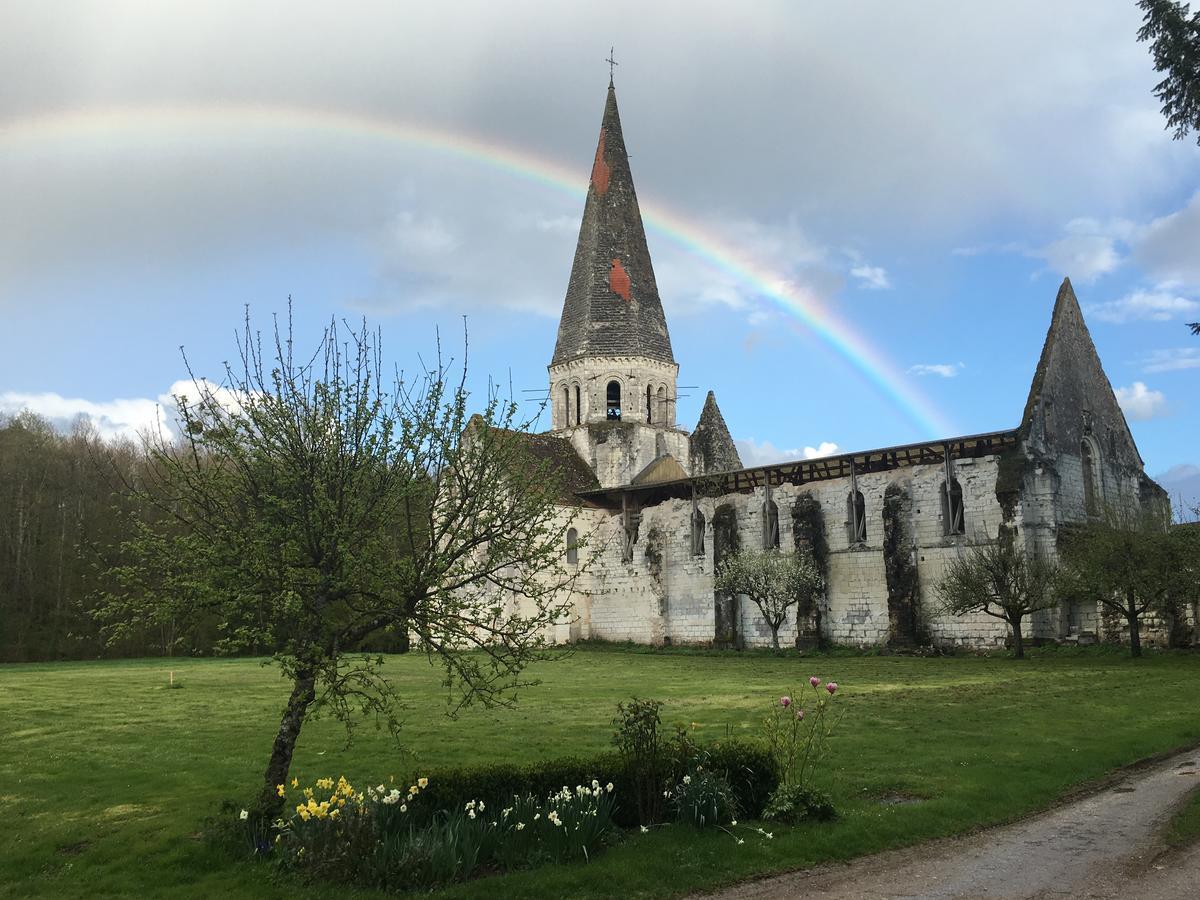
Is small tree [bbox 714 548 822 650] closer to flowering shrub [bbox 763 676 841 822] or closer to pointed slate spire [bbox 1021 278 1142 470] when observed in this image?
pointed slate spire [bbox 1021 278 1142 470]

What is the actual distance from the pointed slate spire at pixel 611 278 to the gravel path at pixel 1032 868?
149ft

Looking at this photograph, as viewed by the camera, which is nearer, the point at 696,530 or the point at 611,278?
the point at 696,530

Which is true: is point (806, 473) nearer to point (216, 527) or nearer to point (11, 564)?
point (216, 527)

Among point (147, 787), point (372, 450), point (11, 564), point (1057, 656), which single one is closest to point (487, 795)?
point (372, 450)

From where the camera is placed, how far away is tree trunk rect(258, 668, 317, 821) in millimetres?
9906

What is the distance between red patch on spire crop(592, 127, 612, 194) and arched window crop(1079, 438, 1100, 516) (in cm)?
3100

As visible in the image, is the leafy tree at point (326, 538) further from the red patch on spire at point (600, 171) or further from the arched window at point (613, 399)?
the red patch on spire at point (600, 171)

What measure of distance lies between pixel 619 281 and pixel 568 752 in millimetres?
43973

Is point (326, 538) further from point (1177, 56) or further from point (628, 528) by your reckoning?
point (628, 528)

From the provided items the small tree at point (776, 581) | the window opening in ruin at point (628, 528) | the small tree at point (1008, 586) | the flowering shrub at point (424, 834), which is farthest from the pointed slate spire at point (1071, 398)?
the flowering shrub at point (424, 834)

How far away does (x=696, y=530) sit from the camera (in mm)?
47094

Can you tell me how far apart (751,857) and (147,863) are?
20.2 feet

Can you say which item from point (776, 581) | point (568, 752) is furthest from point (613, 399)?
point (568, 752)

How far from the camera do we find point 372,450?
35.4ft
